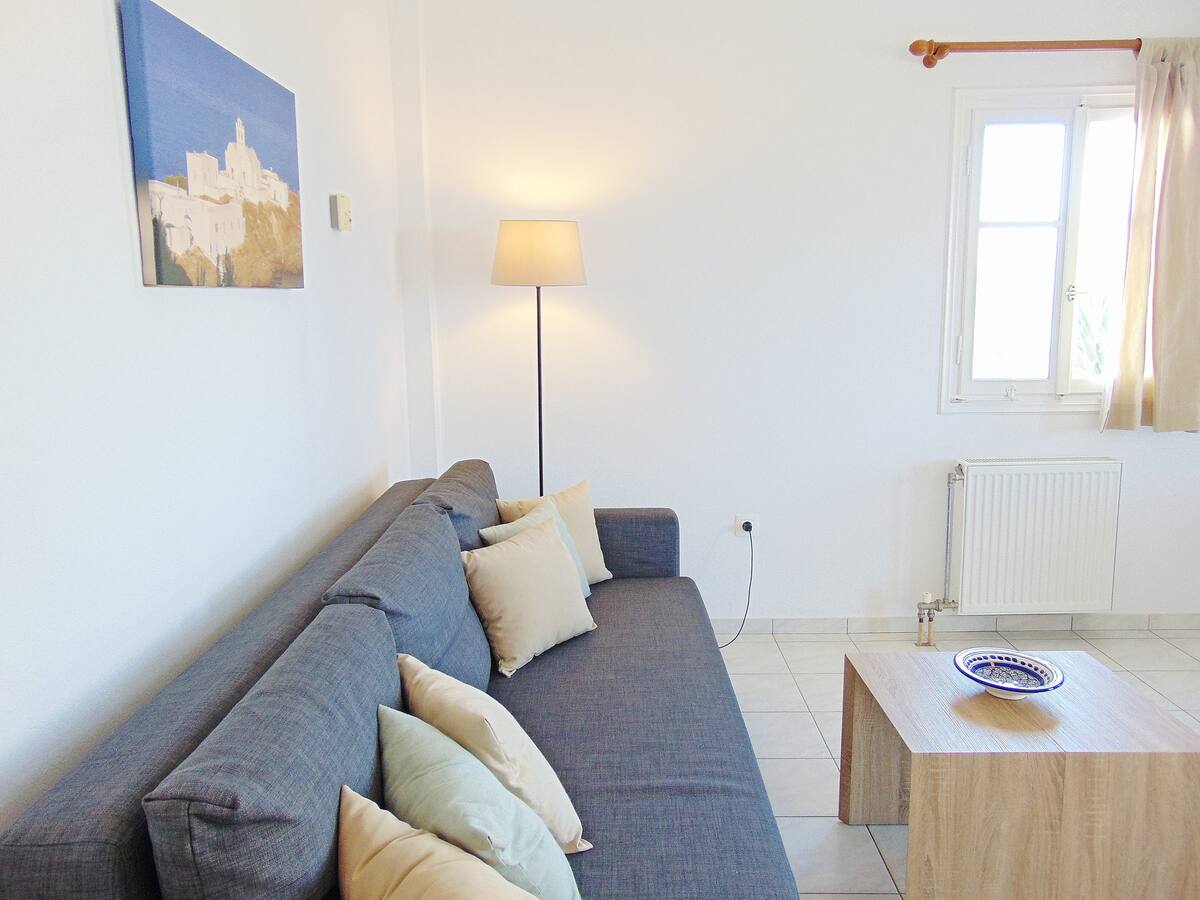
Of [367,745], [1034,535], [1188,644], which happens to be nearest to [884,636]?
[1034,535]

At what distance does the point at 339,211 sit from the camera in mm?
2803

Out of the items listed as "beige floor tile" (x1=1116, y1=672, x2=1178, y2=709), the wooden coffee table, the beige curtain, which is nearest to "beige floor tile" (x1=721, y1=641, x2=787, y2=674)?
"beige floor tile" (x1=1116, y1=672, x2=1178, y2=709)

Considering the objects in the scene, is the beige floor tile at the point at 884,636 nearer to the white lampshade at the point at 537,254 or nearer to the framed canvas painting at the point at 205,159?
the white lampshade at the point at 537,254

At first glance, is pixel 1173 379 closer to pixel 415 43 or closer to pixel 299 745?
pixel 415 43

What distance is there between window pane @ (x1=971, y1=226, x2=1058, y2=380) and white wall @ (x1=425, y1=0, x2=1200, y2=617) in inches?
7.6

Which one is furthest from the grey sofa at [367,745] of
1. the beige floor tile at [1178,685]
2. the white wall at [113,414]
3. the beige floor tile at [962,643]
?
the beige floor tile at [1178,685]

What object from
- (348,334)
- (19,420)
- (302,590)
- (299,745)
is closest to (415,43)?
(348,334)

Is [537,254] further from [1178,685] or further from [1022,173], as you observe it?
[1178,685]

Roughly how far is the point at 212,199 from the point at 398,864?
1.34 m

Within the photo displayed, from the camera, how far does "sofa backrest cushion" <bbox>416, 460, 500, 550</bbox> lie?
2.66 m

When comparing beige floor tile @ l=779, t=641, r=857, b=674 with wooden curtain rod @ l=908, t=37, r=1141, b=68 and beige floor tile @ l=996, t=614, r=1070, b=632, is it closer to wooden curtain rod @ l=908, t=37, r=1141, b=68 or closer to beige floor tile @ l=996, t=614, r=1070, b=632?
beige floor tile @ l=996, t=614, r=1070, b=632

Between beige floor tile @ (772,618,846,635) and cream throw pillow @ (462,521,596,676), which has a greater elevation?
cream throw pillow @ (462,521,596,676)

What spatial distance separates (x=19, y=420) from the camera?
4.23 feet

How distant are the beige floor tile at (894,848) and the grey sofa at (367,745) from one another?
1.93ft
